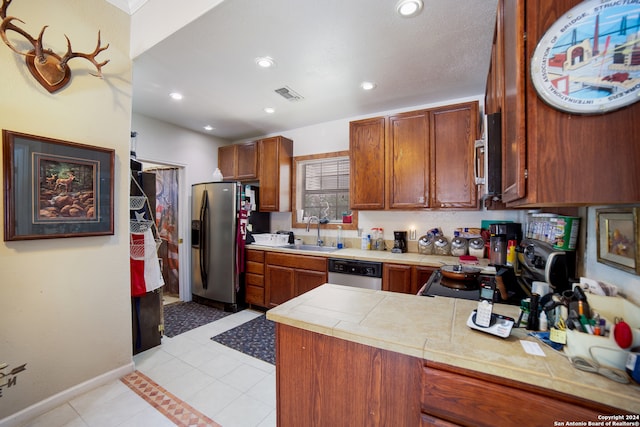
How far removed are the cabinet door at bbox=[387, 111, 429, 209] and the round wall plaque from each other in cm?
206

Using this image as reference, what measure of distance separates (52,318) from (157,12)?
233 centimetres

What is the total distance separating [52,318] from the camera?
1728 millimetres

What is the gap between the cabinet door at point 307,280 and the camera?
2.99 m

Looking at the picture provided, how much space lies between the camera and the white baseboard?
1.57m

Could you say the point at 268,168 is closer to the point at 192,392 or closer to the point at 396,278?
the point at 396,278

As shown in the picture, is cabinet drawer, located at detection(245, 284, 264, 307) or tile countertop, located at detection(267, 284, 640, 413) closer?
tile countertop, located at detection(267, 284, 640, 413)

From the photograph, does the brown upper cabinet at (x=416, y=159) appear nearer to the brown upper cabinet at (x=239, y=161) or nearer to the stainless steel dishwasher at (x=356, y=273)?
the stainless steel dishwasher at (x=356, y=273)

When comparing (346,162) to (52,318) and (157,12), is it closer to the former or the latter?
(157,12)

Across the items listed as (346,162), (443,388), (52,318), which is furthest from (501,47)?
(52,318)

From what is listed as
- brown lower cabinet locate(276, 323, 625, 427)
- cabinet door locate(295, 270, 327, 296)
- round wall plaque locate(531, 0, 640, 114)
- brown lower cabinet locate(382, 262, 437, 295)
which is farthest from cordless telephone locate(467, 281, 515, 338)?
cabinet door locate(295, 270, 327, 296)

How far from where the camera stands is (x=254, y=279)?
3.53 m

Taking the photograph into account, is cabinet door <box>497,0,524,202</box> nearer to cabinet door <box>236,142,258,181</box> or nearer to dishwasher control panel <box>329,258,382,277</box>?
dishwasher control panel <box>329,258,382,277</box>

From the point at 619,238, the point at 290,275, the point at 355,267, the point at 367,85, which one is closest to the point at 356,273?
the point at 355,267

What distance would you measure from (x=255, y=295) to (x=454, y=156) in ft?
9.84
